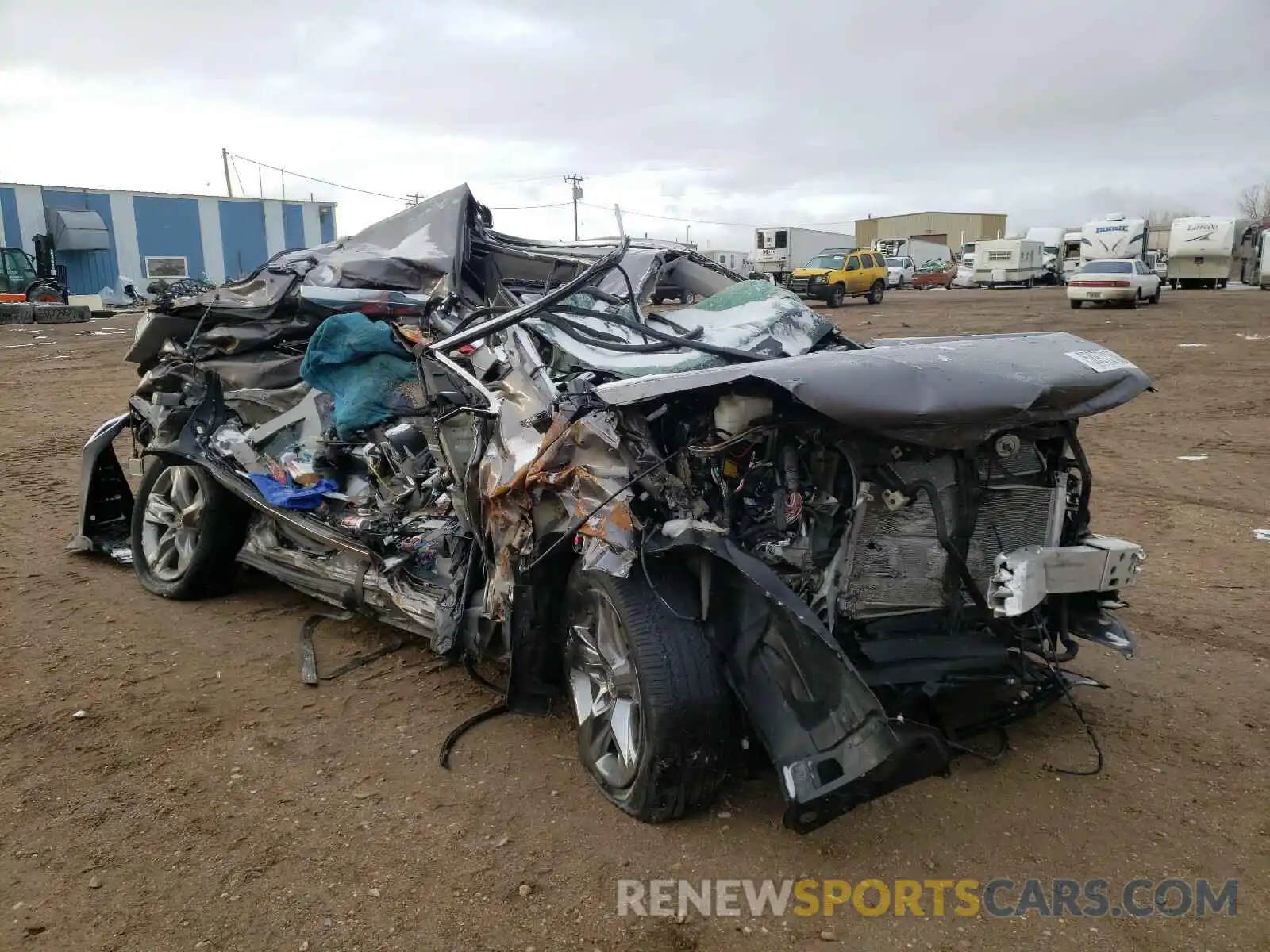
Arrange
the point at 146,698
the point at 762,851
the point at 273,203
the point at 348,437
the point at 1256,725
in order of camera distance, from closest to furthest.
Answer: the point at 762,851 → the point at 1256,725 → the point at 146,698 → the point at 348,437 → the point at 273,203

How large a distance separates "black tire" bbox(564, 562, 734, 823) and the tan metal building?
256 feet

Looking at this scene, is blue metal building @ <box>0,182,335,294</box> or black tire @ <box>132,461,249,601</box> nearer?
black tire @ <box>132,461,249,601</box>

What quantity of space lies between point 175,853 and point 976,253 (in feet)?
134

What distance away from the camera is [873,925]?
2465 mm

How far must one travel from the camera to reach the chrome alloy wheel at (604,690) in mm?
2928

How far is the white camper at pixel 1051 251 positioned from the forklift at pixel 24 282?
38.6 metres

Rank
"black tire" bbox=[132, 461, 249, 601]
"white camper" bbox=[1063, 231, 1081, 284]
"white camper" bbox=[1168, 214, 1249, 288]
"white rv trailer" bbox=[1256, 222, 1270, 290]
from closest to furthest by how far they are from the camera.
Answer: "black tire" bbox=[132, 461, 249, 601], "white rv trailer" bbox=[1256, 222, 1270, 290], "white camper" bbox=[1168, 214, 1249, 288], "white camper" bbox=[1063, 231, 1081, 284]

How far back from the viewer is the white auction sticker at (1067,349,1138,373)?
2936 millimetres

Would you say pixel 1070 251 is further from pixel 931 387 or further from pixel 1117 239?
pixel 931 387

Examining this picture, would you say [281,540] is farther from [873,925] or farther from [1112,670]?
[1112,670]

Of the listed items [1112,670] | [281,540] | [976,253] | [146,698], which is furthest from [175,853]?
[976,253]

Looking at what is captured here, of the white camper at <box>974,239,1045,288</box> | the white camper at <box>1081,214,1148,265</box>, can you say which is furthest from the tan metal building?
the white camper at <box>1081,214,1148,265</box>

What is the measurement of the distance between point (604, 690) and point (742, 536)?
74 centimetres

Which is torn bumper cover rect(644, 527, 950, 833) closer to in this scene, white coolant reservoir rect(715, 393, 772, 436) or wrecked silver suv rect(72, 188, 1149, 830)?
wrecked silver suv rect(72, 188, 1149, 830)
